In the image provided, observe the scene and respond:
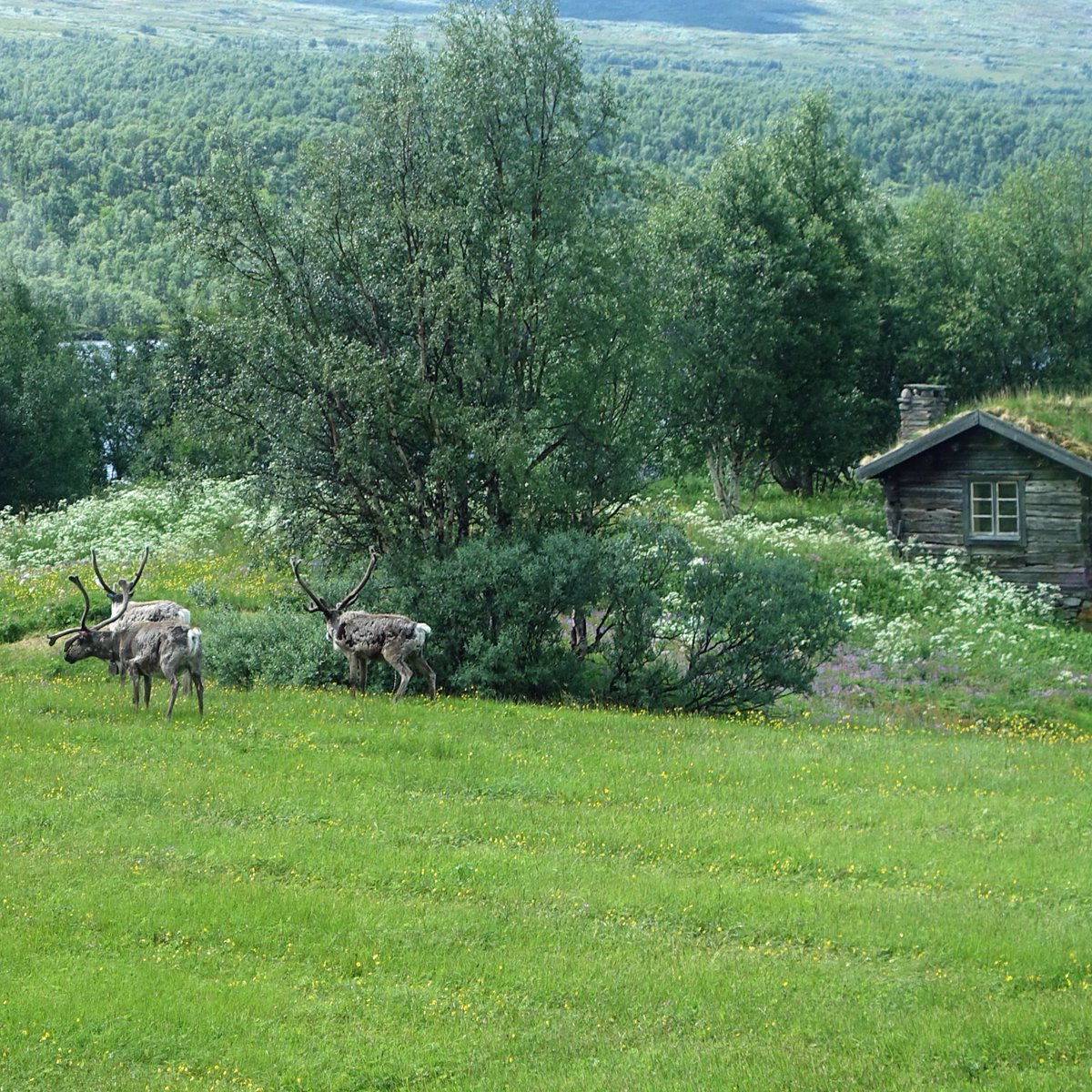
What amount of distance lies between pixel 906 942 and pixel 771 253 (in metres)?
42.0

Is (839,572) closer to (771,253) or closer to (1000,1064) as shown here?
(771,253)

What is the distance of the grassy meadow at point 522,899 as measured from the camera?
10570mm

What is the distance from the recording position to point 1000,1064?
34.6ft

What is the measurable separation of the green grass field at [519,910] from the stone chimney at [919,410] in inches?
933

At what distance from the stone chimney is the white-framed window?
3.71 meters

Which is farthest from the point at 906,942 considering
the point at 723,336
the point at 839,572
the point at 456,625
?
the point at 723,336

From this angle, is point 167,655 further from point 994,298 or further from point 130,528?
point 994,298

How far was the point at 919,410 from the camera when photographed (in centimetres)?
4384

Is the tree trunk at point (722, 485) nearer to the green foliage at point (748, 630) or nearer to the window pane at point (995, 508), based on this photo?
the window pane at point (995, 508)

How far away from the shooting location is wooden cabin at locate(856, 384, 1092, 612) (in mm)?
38781

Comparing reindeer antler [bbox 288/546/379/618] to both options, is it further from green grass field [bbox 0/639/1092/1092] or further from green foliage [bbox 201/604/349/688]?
green grass field [bbox 0/639/1092/1092]

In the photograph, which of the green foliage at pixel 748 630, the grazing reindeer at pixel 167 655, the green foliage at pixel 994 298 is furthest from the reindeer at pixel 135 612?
the green foliage at pixel 994 298

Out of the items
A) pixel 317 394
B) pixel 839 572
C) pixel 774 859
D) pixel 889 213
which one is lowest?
pixel 839 572

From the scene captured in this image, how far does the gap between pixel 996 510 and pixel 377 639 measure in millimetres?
22749
